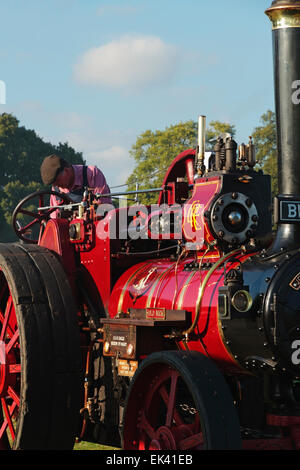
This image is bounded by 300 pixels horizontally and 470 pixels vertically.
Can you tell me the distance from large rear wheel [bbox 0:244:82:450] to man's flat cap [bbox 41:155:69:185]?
1403 millimetres

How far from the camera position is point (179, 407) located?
5.73 meters

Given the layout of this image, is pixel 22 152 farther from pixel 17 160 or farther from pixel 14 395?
pixel 14 395

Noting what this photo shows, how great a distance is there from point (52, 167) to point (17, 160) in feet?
119

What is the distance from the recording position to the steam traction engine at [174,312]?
4.73m

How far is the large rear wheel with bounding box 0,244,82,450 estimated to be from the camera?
5.98m

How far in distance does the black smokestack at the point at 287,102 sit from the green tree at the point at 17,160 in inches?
1363

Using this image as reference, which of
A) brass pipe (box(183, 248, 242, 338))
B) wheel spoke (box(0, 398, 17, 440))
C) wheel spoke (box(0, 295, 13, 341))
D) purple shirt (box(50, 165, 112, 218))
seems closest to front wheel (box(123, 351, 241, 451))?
brass pipe (box(183, 248, 242, 338))

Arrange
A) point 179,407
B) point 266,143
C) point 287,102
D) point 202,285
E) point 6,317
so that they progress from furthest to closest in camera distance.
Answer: point 266,143, point 6,317, point 179,407, point 202,285, point 287,102

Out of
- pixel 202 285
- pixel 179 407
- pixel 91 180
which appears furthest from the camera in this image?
pixel 91 180

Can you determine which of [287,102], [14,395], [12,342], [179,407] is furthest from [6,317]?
[287,102]

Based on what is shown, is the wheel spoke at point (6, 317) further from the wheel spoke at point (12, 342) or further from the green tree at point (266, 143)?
the green tree at point (266, 143)

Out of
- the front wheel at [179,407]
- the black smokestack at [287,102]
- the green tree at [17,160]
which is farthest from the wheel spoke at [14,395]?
the green tree at [17,160]

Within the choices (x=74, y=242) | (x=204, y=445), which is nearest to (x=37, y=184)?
(x=74, y=242)

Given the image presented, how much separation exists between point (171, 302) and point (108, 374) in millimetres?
1255
